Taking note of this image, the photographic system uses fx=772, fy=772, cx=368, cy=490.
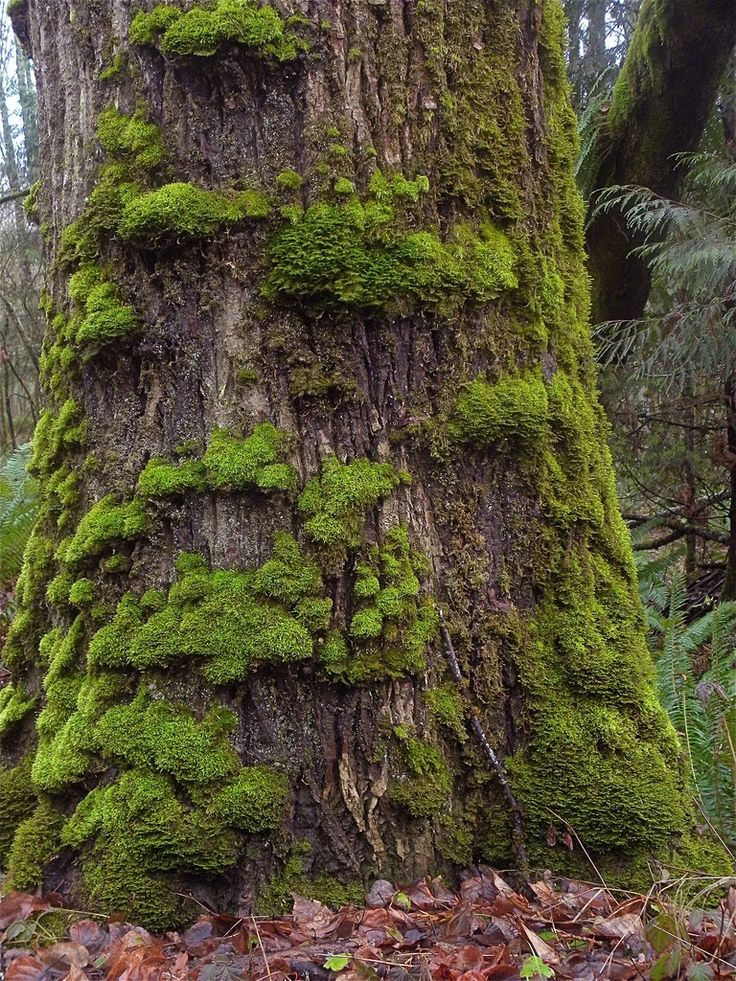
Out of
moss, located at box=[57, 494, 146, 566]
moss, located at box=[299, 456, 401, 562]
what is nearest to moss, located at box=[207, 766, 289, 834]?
moss, located at box=[299, 456, 401, 562]

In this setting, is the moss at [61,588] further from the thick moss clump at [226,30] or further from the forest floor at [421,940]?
the thick moss clump at [226,30]

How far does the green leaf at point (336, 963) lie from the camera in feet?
5.42

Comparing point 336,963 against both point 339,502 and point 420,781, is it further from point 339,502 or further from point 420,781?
point 339,502

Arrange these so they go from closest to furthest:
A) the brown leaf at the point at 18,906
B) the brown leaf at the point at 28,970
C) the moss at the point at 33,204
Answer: the brown leaf at the point at 28,970, the brown leaf at the point at 18,906, the moss at the point at 33,204

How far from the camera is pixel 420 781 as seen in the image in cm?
202

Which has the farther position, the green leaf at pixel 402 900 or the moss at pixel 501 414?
the moss at pixel 501 414

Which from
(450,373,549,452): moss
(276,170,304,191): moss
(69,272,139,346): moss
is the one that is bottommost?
(450,373,549,452): moss

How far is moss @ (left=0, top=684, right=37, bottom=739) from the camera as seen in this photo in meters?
2.27

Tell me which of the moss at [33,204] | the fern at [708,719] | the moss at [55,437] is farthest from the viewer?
the moss at [33,204]

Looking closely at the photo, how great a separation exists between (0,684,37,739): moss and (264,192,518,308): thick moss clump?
4.56ft

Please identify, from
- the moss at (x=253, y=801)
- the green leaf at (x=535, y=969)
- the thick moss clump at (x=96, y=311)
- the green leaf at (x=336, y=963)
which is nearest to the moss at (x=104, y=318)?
the thick moss clump at (x=96, y=311)

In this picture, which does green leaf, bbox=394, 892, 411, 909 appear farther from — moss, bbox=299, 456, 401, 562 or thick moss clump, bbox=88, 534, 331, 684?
moss, bbox=299, 456, 401, 562

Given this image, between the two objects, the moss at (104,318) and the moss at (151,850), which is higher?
the moss at (104,318)

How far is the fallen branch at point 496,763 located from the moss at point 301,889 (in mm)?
435
